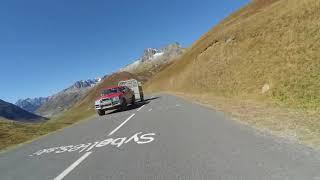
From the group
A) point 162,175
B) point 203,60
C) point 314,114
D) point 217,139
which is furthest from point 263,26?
point 162,175

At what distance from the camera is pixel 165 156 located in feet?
27.3

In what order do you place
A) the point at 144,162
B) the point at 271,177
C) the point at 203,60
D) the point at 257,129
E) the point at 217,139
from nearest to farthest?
the point at 271,177
the point at 144,162
the point at 217,139
the point at 257,129
the point at 203,60

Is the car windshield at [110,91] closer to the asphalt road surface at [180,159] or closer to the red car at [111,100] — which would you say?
the red car at [111,100]

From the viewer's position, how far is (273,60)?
34156 millimetres

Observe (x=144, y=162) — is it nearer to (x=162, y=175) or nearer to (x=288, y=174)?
(x=162, y=175)

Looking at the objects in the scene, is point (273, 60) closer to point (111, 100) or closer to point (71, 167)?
point (111, 100)

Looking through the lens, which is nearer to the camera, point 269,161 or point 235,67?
point 269,161

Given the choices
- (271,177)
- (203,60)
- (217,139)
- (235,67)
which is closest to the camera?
(271,177)

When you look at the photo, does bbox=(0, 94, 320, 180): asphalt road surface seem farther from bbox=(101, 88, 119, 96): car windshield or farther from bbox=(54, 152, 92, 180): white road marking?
bbox=(101, 88, 119, 96): car windshield

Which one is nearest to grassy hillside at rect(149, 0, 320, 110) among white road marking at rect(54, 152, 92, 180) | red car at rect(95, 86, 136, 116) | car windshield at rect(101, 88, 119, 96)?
red car at rect(95, 86, 136, 116)

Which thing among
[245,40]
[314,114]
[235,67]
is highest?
[245,40]

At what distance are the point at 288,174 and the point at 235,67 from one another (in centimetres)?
3913

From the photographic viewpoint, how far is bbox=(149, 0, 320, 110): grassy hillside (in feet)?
74.3

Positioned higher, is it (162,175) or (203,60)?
(203,60)
